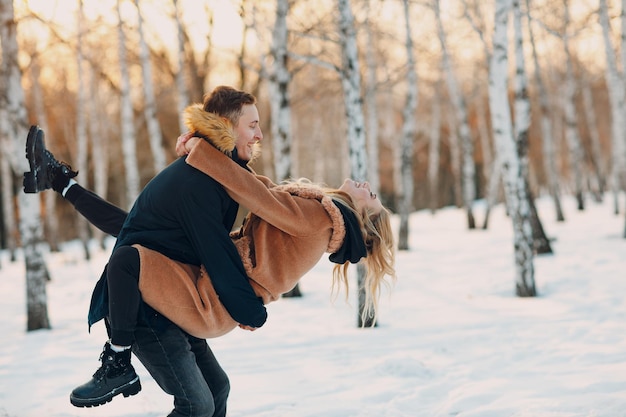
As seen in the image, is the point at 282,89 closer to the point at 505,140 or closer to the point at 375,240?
the point at 505,140

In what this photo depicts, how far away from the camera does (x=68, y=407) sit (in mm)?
5105

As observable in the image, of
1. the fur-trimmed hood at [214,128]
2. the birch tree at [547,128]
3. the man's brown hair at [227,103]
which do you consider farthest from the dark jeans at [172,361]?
the birch tree at [547,128]

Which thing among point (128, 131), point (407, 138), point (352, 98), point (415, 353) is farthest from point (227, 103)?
point (128, 131)

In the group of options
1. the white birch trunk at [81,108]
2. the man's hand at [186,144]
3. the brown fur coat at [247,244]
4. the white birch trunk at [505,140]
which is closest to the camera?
the brown fur coat at [247,244]

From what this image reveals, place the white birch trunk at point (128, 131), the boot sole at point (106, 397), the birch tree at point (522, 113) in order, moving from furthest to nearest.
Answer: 1. the white birch trunk at point (128, 131)
2. the birch tree at point (522, 113)
3. the boot sole at point (106, 397)

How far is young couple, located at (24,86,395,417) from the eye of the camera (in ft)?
9.21

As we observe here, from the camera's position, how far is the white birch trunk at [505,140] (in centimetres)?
871

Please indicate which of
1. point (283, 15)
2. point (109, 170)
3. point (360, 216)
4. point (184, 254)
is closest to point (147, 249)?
point (184, 254)

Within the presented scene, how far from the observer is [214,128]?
292 centimetres

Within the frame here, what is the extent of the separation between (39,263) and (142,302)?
20.9 feet

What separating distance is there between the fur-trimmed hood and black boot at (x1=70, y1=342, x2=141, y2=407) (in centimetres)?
97

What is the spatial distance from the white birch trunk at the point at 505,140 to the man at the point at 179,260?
633 cm

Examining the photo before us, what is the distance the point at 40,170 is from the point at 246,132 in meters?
1.12

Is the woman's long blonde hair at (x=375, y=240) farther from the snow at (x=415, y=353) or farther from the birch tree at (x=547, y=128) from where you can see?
the birch tree at (x=547, y=128)
